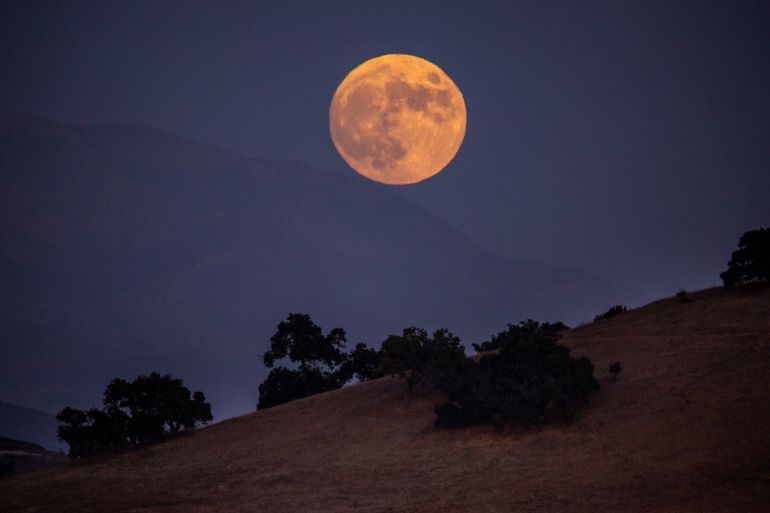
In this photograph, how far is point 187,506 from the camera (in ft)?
71.5

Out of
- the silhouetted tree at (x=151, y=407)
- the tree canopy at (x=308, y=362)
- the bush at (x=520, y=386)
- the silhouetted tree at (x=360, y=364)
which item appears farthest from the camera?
the tree canopy at (x=308, y=362)

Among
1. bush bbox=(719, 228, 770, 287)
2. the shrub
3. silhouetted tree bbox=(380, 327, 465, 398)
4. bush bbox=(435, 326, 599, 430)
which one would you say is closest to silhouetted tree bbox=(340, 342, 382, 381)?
silhouetted tree bbox=(380, 327, 465, 398)

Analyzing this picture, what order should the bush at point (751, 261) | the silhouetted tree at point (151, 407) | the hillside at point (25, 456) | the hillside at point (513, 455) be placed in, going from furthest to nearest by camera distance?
the hillside at point (25, 456) < the bush at point (751, 261) < the silhouetted tree at point (151, 407) < the hillside at point (513, 455)

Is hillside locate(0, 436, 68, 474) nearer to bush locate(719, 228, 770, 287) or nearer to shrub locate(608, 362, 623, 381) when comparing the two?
shrub locate(608, 362, 623, 381)

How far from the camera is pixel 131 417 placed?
41.5 metres

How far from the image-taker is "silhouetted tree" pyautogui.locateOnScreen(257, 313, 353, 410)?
6059 cm

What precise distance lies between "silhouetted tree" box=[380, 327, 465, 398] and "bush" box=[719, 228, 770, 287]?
79.6 feet

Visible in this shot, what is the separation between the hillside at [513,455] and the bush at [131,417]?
2.46 m

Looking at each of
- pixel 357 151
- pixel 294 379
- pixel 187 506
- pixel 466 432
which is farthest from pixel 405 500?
pixel 357 151

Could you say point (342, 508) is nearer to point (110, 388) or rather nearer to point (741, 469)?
point (741, 469)

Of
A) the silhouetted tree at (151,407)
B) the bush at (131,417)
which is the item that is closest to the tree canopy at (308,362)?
the silhouetted tree at (151,407)

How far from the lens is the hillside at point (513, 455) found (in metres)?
19.1

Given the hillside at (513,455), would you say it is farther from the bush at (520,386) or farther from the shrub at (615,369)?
the bush at (520,386)

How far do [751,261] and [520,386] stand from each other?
26.8m
